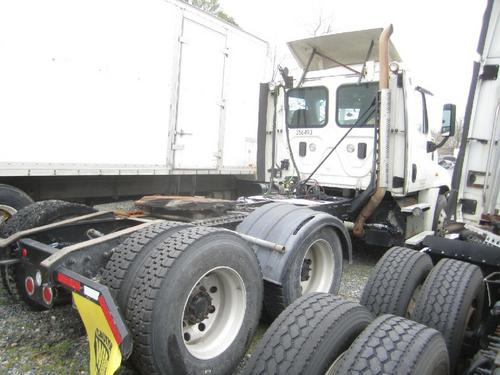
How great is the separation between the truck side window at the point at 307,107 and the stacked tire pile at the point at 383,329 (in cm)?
354

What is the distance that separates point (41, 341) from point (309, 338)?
2.31 metres

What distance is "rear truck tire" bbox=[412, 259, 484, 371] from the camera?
2.50 metres

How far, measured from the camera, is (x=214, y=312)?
9.41 ft

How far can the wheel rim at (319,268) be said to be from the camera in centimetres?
403

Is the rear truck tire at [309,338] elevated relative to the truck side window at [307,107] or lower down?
lower down

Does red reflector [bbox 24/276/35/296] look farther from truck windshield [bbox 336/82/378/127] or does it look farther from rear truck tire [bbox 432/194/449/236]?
rear truck tire [bbox 432/194/449/236]

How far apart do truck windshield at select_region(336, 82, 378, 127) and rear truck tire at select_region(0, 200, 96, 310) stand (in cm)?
364

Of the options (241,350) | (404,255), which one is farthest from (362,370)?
Answer: (404,255)

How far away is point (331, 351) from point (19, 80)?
485cm

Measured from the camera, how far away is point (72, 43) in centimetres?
538

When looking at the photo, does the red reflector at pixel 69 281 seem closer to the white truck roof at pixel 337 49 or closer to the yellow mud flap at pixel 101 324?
the yellow mud flap at pixel 101 324

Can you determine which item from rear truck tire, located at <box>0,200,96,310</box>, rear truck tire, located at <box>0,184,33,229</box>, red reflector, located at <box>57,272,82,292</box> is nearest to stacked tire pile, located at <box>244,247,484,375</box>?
red reflector, located at <box>57,272,82,292</box>

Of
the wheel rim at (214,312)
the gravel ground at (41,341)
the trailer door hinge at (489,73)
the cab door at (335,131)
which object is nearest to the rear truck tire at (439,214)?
the cab door at (335,131)

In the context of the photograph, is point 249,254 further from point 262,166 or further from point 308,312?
point 262,166
